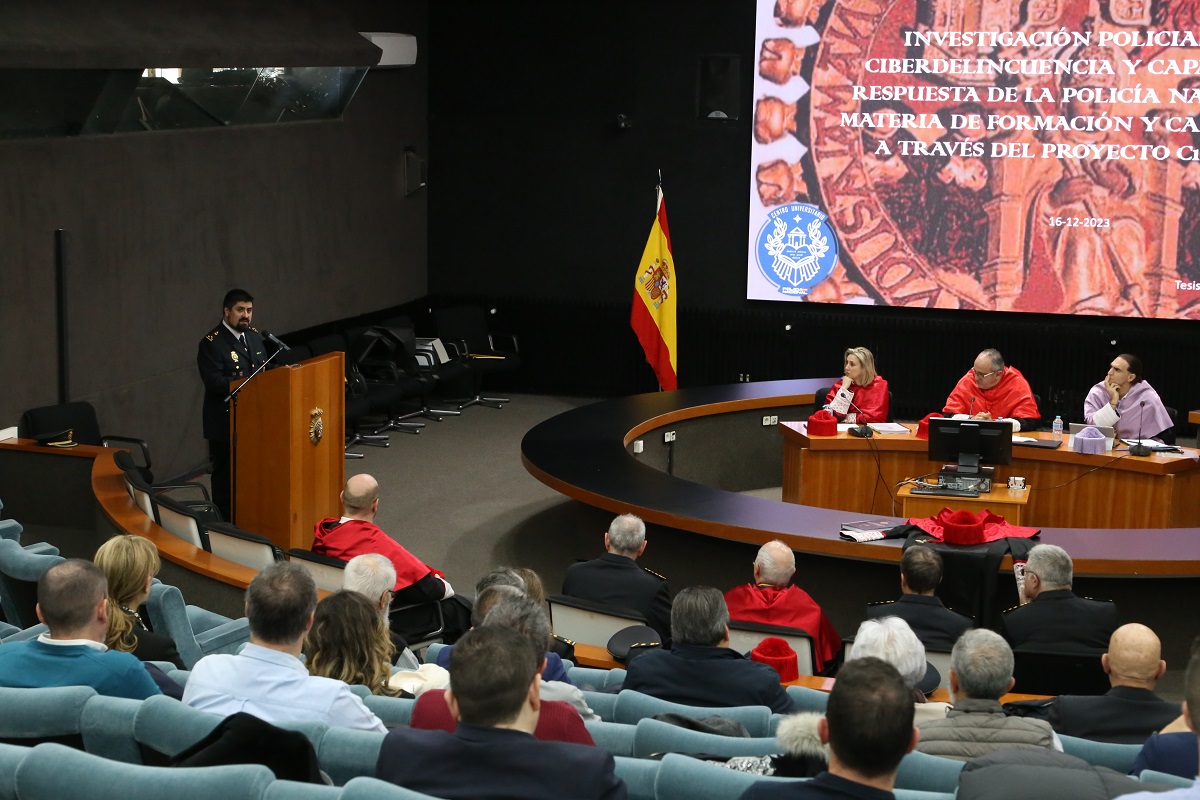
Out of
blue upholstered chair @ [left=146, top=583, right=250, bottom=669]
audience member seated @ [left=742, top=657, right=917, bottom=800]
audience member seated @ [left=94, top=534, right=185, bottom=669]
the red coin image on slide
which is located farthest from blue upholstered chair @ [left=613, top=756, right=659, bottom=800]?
the red coin image on slide

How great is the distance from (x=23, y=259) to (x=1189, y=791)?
769 cm

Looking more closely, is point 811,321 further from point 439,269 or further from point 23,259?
point 23,259

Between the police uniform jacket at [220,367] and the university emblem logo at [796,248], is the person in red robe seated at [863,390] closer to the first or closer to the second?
the university emblem logo at [796,248]

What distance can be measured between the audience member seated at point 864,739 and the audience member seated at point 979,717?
45.6 inches

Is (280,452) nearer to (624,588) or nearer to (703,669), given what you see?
(624,588)

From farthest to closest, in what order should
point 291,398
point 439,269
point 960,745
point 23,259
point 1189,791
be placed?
point 439,269 → point 23,259 → point 291,398 → point 960,745 → point 1189,791

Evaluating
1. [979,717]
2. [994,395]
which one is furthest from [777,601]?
[994,395]

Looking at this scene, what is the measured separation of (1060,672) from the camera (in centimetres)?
512

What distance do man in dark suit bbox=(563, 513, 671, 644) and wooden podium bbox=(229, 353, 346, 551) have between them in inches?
78.1

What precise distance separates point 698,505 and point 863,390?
2.57 meters

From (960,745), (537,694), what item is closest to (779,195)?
(960,745)

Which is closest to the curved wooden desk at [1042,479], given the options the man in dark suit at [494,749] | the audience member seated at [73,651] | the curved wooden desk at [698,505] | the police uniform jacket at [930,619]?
the curved wooden desk at [698,505]

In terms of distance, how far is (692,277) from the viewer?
13031 mm

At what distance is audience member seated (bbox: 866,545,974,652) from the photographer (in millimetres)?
5281
